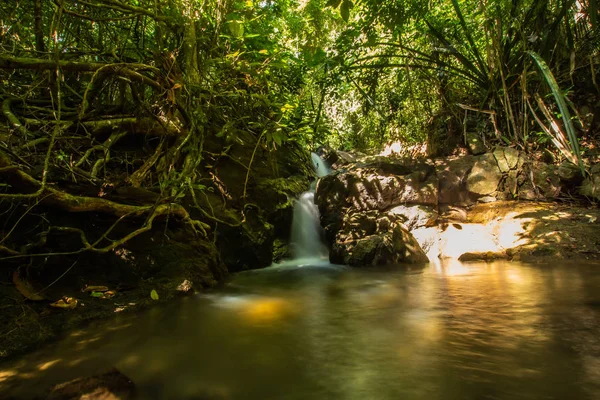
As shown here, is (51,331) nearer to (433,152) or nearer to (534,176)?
(534,176)

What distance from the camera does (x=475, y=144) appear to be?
294 inches

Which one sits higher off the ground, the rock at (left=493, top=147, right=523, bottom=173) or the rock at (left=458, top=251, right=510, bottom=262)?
the rock at (left=493, top=147, right=523, bottom=173)

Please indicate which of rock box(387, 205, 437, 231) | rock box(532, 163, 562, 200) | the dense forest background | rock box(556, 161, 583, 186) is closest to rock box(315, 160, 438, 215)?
rock box(387, 205, 437, 231)

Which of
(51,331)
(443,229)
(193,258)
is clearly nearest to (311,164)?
(443,229)

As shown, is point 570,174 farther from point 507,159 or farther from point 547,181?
point 507,159

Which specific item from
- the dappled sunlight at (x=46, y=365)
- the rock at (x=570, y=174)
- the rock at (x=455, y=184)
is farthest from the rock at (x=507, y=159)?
the dappled sunlight at (x=46, y=365)

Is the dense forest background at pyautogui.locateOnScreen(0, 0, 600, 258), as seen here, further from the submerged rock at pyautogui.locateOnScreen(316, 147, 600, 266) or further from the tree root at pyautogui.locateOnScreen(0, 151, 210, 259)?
the submerged rock at pyautogui.locateOnScreen(316, 147, 600, 266)

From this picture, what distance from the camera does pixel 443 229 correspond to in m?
6.09

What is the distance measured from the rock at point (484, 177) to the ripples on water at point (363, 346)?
116 inches

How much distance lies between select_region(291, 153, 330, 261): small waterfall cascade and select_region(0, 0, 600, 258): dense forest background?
1647mm

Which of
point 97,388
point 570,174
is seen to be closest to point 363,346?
point 97,388

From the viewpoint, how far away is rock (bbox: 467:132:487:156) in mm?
7355

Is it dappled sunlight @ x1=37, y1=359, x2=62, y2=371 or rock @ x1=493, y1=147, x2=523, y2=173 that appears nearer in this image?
dappled sunlight @ x1=37, y1=359, x2=62, y2=371

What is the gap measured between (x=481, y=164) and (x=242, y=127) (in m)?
4.81
